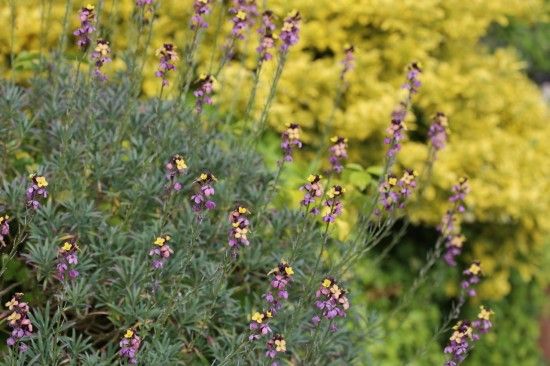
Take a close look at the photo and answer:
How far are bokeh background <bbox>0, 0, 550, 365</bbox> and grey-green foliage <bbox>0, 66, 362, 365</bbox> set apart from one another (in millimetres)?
940

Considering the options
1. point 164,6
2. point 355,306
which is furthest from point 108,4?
point 355,306

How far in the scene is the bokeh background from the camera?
5.32m

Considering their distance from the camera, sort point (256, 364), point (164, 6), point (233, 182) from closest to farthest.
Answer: point (256, 364), point (233, 182), point (164, 6)

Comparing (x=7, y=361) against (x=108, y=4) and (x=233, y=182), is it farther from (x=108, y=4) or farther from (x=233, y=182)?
(x=108, y=4)

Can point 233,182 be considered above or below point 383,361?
above

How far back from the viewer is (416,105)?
5.97 meters

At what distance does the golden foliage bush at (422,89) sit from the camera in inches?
210

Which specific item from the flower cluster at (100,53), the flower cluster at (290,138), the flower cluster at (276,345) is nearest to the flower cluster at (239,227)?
the flower cluster at (276,345)

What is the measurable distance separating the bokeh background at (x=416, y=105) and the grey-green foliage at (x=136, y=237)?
940mm

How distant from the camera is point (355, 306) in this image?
363 cm

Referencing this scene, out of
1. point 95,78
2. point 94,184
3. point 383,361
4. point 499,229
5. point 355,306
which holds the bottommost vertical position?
point 383,361

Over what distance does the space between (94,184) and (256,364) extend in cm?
108

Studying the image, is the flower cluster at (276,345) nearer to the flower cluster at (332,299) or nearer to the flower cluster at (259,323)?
the flower cluster at (259,323)

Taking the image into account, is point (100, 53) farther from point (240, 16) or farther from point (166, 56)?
point (240, 16)
